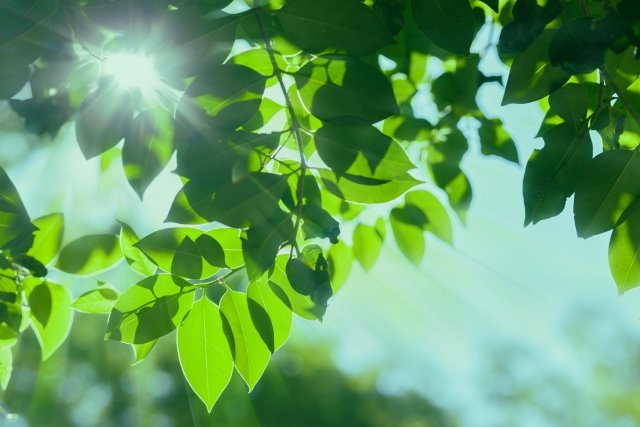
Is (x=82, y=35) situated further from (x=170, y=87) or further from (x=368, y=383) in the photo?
(x=368, y=383)

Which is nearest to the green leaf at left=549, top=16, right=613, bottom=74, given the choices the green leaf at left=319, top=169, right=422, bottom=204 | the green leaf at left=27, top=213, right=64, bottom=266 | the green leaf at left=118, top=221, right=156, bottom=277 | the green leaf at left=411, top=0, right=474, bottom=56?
the green leaf at left=411, top=0, right=474, bottom=56

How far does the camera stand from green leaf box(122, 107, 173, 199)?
74 cm

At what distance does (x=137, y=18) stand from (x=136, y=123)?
16 centimetres

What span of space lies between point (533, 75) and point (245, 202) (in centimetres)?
41

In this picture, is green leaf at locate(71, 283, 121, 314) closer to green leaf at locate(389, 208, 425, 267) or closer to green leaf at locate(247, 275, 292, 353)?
green leaf at locate(247, 275, 292, 353)

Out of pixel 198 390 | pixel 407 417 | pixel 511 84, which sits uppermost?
pixel 407 417

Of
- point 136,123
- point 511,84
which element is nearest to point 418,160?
point 511,84

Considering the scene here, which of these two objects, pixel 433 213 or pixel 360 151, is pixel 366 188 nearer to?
pixel 360 151

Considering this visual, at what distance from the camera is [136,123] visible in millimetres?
760

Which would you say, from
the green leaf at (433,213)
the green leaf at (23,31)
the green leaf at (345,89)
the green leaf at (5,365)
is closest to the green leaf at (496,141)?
the green leaf at (433,213)

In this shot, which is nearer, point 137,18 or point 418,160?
point 137,18

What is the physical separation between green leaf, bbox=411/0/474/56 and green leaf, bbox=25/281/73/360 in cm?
84

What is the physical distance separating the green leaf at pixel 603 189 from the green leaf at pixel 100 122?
660 mm

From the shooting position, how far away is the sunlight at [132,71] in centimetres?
74
